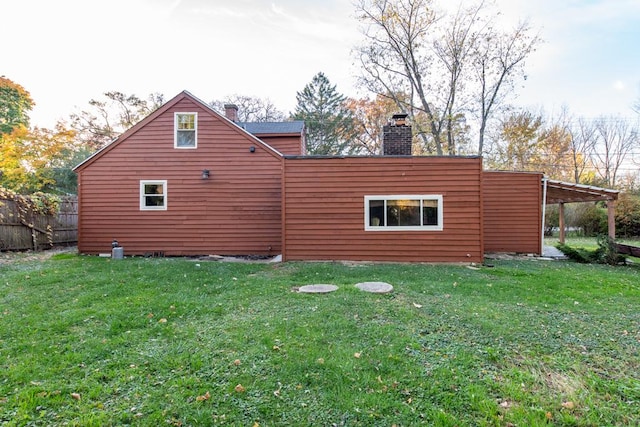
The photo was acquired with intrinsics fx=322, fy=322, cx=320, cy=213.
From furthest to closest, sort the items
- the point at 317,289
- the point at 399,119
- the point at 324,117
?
the point at 324,117
the point at 399,119
the point at 317,289

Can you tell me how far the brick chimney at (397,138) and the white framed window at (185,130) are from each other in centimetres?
601

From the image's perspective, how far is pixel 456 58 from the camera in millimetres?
17656

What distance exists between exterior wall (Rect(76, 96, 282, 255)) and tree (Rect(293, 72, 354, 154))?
50.9ft

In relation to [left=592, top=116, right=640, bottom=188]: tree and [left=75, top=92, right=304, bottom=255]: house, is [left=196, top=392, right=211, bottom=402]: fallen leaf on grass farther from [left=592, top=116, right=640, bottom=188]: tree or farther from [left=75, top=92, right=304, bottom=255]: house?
[left=592, top=116, right=640, bottom=188]: tree

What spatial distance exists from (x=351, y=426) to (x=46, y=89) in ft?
90.3

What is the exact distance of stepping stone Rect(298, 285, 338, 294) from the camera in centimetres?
528

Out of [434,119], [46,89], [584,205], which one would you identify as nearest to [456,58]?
[434,119]

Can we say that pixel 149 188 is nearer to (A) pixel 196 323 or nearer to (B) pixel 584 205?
(A) pixel 196 323

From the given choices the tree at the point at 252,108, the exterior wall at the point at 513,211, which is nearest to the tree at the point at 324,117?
the tree at the point at 252,108

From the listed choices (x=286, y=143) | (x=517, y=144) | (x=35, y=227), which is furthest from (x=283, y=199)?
(x=517, y=144)

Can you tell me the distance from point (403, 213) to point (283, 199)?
3318mm

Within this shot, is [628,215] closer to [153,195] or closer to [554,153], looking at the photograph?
[554,153]

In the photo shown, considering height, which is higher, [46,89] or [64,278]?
[46,89]

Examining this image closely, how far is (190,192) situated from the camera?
33.8ft
